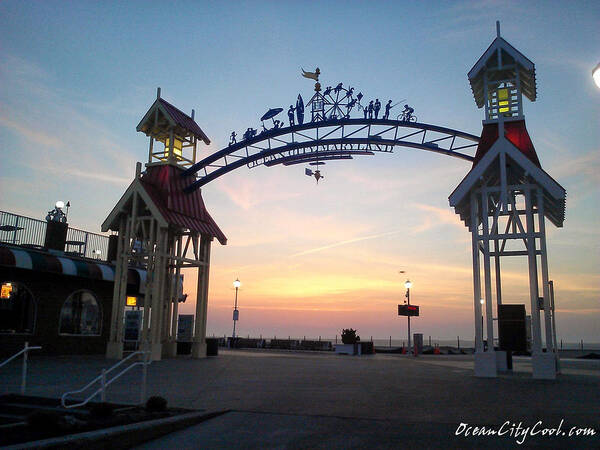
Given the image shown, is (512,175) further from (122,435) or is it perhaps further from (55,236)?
(55,236)

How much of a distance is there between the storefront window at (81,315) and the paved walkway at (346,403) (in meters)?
10.7

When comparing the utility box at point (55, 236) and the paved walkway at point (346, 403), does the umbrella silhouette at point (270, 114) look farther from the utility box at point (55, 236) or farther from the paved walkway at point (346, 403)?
the paved walkway at point (346, 403)

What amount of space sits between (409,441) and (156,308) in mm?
18704

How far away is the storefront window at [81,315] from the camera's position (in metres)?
27.8

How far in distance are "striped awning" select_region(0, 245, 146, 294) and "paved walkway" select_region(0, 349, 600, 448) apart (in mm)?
7223

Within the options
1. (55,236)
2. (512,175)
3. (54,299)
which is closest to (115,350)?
(54,299)

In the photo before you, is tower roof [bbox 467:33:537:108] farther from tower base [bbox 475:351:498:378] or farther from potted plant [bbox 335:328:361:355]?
potted plant [bbox 335:328:361:355]

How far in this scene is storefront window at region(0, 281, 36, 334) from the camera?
80.1 ft

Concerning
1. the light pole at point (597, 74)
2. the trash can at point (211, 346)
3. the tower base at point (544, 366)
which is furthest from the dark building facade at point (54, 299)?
the light pole at point (597, 74)

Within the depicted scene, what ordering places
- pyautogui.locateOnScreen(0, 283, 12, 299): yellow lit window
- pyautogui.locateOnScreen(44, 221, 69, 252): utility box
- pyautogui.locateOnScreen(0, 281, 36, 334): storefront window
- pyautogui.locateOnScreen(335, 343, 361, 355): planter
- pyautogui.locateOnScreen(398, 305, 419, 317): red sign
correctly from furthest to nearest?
pyautogui.locateOnScreen(398, 305, 419, 317): red sign, pyautogui.locateOnScreen(335, 343, 361, 355): planter, pyautogui.locateOnScreen(44, 221, 69, 252): utility box, pyautogui.locateOnScreen(0, 281, 36, 334): storefront window, pyautogui.locateOnScreen(0, 283, 12, 299): yellow lit window

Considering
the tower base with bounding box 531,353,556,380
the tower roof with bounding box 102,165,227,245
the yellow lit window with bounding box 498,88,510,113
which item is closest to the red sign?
the tower roof with bounding box 102,165,227,245

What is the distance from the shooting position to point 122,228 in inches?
1064

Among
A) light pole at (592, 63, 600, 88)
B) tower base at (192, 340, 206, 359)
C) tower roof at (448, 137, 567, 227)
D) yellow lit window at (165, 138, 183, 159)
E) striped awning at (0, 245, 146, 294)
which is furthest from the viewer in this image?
yellow lit window at (165, 138, 183, 159)

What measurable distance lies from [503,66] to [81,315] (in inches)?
991
